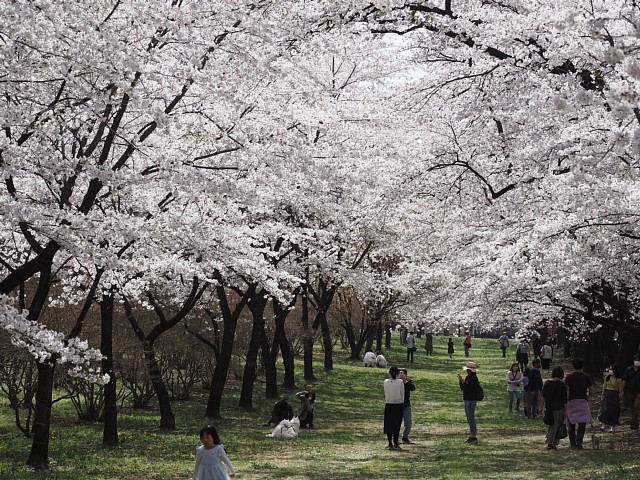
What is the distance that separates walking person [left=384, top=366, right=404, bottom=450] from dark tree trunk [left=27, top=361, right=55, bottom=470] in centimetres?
618

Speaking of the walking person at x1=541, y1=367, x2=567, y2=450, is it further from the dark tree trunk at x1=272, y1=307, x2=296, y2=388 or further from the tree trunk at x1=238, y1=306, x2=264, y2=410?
the dark tree trunk at x1=272, y1=307, x2=296, y2=388

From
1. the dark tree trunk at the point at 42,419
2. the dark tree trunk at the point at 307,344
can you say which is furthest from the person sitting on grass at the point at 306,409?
the dark tree trunk at the point at 307,344

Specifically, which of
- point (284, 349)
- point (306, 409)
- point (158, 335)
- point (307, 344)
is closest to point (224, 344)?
point (306, 409)

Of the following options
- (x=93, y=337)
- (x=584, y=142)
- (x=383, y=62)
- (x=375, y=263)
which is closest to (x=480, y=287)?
(x=584, y=142)

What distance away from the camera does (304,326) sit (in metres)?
31.0

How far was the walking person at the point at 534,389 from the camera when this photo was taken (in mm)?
21344

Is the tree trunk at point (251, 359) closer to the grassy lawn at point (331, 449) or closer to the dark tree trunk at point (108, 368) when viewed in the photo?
the grassy lawn at point (331, 449)

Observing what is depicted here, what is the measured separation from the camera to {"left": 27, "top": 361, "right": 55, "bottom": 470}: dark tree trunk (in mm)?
12766

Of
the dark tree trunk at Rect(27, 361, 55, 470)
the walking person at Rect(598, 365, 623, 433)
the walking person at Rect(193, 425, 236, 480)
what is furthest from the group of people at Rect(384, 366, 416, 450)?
the walking person at Rect(193, 425, 236, 480)

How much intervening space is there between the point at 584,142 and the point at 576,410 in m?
6.37

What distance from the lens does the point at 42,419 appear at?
12836mm

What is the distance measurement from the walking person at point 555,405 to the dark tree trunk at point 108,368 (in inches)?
314

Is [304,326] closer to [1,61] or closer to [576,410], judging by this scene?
[576,410]

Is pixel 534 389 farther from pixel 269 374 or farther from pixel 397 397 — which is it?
pixel 269 374
